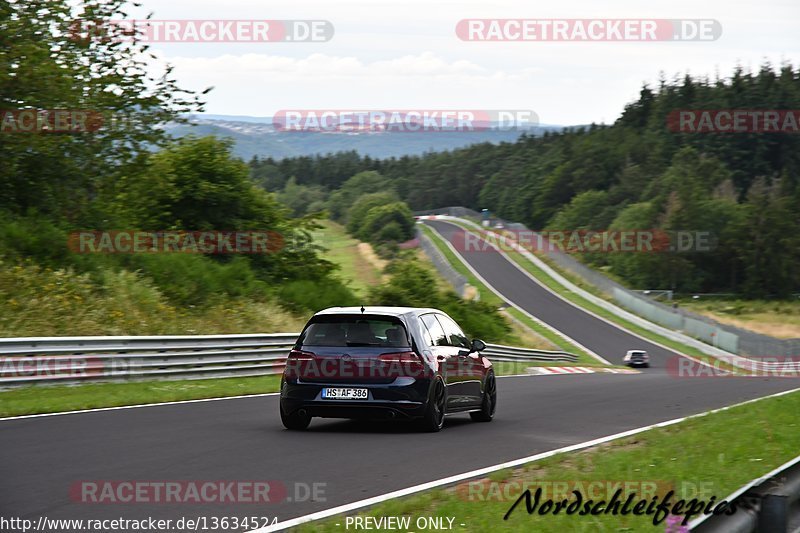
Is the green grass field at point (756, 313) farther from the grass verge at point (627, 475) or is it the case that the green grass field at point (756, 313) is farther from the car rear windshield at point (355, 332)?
the car rear windshield at point (355, 332)

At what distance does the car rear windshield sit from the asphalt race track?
41.9 inches

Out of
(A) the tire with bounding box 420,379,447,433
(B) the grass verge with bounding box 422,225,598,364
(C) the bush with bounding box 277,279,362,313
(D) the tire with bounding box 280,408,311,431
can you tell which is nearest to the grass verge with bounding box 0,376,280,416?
(D) the tire with bounding box 280,408,311,431

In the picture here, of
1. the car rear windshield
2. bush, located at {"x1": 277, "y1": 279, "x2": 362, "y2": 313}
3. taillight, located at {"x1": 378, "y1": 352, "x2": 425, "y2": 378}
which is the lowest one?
bush, located at {"x1": 277, "y1": 279, "x2": 362, "y2": 313}

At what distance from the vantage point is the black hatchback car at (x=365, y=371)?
13.1 meters

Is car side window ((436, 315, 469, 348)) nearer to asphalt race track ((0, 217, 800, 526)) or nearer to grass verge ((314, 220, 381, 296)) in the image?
asphalt race track ((0, 217, 800, 526))

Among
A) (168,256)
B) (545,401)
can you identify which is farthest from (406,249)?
(545,401)

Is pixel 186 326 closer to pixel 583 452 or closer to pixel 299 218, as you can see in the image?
pixel 299 218

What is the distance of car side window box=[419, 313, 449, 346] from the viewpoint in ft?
46.1

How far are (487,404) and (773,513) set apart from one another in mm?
9346

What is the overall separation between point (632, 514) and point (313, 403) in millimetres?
6067

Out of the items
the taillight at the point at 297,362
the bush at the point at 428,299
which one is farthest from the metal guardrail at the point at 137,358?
the bush at the point at 428,299

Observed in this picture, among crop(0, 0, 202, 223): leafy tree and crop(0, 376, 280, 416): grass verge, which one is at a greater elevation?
crop(0, 0, 202, 223): leafy tree

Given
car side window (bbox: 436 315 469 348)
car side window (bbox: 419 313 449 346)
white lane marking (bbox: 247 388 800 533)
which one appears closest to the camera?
white lane marking (bbox: 247 388 800 533)

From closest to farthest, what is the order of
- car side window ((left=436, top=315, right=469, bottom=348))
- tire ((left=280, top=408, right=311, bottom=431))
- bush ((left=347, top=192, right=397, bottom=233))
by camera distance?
1. tire ((left=280, top=408, right=311, bottom=431))
2. car side window ((left=436, top=315, right=469, bottom=348))
3. bush ((left=347, top=192, right=397, bottom=233))
